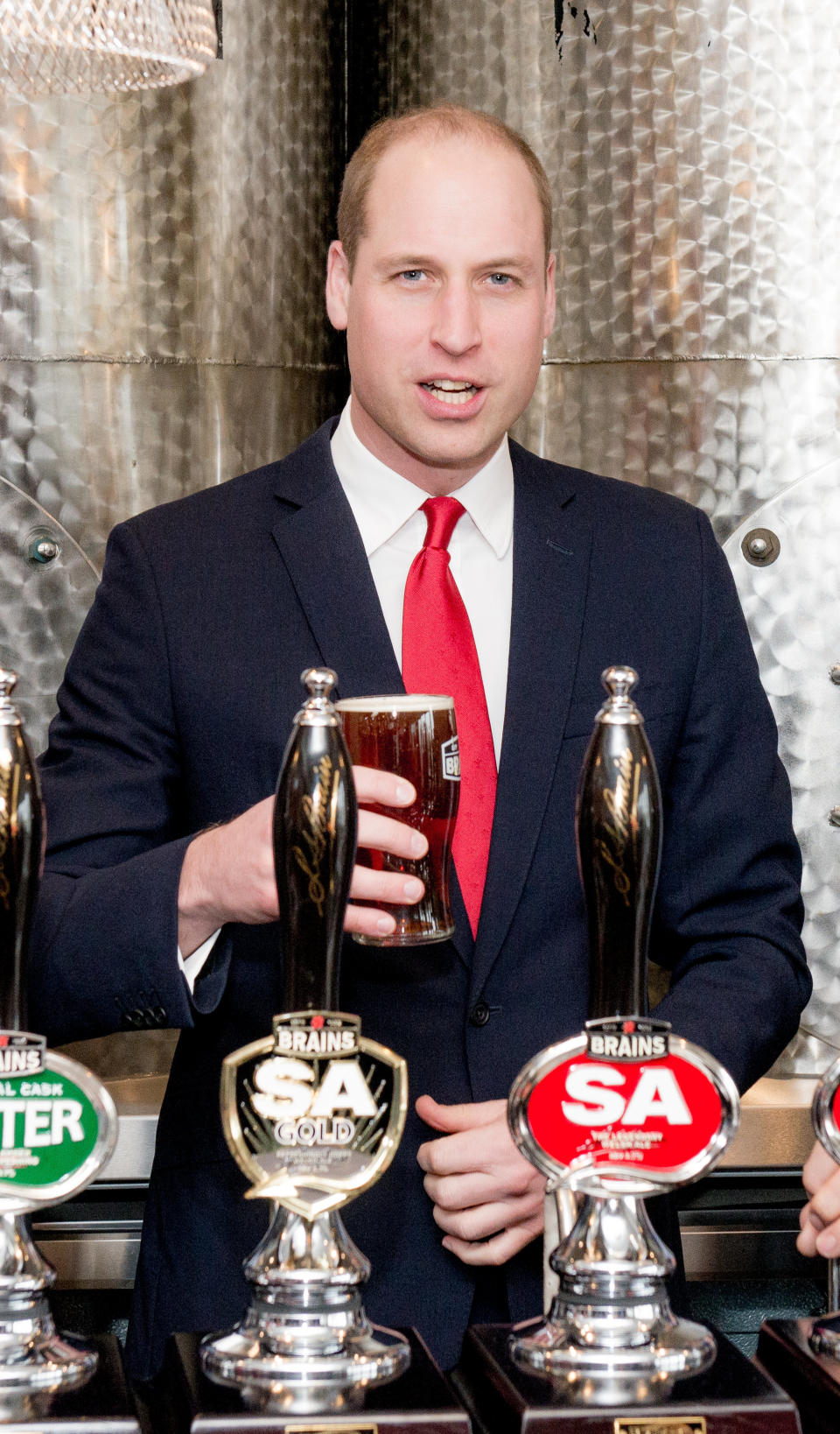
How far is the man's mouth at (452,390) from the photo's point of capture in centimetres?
176

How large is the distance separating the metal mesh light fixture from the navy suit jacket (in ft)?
1.58

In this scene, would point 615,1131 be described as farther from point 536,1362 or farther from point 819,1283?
point 819,1283

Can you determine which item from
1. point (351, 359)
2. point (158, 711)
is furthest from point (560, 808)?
point (351, 359)

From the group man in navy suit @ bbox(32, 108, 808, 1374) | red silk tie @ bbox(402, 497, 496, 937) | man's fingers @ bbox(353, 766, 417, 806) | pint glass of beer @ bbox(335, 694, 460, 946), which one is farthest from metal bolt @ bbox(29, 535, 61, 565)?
man's fingers @ bbox(353, 766, 417, 806)

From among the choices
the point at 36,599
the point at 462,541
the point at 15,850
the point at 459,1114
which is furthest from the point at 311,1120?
the point at 36,599

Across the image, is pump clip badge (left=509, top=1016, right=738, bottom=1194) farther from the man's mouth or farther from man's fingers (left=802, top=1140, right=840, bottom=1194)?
the man's mouth

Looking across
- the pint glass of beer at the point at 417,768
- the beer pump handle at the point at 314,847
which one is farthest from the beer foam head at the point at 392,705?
the beer pump handle at the point at 314,847

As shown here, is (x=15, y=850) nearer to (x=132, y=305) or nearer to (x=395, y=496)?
(x=395, y=496)

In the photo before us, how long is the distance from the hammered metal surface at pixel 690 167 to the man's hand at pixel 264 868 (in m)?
1.39

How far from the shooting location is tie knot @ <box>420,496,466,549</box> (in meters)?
1.79

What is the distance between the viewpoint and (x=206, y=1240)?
167 cm

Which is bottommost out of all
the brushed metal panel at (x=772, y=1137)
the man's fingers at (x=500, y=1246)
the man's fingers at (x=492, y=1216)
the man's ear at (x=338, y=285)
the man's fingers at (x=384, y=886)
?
the brushed metal panel at (x=772, y=1137)

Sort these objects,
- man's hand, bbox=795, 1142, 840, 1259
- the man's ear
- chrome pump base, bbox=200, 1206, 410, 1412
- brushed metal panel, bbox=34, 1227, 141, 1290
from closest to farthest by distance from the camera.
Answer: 1. chrome pump base, bbox=200, 1206, 410, 1412
2. man's hand, bbox=795, 1142, 840, 1259
3. the man's ear
4. brushed metal panel, bbox=34, 1227, 141, 1290

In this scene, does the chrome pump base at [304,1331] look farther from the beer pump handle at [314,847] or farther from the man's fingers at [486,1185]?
the man's fingers at [486,1185]
